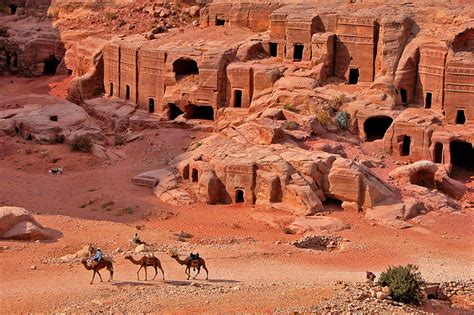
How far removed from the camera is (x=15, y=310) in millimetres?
21719

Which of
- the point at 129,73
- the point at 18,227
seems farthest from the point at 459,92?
the point at 18,227

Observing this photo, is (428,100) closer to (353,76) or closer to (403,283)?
(353,76)

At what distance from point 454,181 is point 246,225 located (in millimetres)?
9250

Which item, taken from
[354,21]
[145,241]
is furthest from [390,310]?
[354,21]

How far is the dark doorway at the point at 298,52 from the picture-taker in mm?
42575

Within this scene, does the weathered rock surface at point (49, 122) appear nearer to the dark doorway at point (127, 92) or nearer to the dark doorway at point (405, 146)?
the dark doorway at point (127, 92)

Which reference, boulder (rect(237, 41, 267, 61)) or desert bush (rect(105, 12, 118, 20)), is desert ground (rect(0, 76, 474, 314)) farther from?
desert bush (rect(105, 12, 118, 20))

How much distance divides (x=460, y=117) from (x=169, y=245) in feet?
53.4

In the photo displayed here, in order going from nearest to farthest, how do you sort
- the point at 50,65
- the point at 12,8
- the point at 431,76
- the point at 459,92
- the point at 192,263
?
the point at 192,263
the point at 459,92
the point at 431,76
the point at 50,65
the point at 12,8

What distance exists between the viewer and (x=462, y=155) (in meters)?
39.4

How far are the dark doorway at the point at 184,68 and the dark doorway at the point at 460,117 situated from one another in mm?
13245

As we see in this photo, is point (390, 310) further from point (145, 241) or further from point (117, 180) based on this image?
point (117, 180)

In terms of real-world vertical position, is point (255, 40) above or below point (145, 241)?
above

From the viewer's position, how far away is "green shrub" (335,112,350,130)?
38.5m
